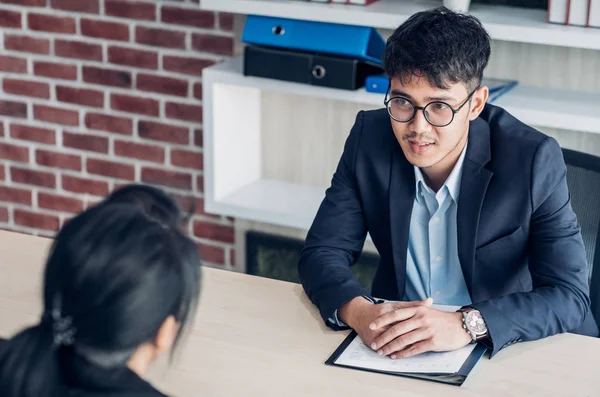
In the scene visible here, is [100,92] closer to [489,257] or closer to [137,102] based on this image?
[137,102]

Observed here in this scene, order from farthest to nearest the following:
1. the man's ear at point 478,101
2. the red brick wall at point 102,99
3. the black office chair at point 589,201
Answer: the red brick wall at point 102,99 → the black office chair at point 589,201 → the man's ear at point 478,101

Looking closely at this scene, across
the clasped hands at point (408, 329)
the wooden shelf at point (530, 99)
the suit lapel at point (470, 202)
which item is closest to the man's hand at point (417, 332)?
the clasped hands at point (408, 329)

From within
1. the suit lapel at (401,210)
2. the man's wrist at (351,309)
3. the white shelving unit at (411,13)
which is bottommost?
the man's wrist at (351,309)

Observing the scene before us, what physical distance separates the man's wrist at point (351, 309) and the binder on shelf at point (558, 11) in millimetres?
1008

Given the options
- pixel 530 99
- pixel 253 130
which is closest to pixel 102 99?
pixel 253 130

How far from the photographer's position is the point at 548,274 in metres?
1.67

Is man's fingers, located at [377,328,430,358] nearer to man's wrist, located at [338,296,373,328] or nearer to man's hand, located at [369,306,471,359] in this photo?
man's hand, located at [369,306,471,359]

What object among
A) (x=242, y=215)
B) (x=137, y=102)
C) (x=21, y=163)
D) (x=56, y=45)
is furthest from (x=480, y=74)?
(x=21, y=163)

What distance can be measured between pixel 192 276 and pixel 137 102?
2.04m

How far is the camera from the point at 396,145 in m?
1.88

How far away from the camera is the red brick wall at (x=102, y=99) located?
9.30 ft

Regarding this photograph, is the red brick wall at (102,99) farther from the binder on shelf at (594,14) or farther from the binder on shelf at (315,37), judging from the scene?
the binder on shelf at (594,14)

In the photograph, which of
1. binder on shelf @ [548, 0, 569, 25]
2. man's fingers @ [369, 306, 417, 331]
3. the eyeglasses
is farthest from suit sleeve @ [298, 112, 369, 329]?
binder on shelf @ [548, 0, 569, 25]

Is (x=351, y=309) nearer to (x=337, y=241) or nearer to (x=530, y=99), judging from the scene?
(x=337, y=241)
